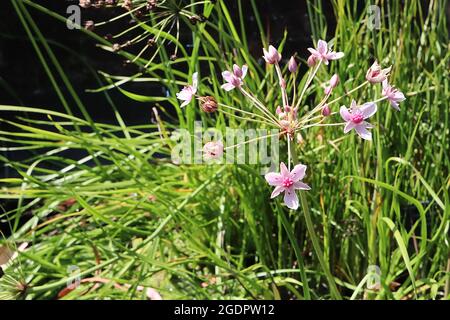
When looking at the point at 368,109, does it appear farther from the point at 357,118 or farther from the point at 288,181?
the point at 288,181

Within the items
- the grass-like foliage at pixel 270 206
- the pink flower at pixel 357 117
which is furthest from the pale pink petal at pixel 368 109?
the grass-like foliage at pixel 270 206

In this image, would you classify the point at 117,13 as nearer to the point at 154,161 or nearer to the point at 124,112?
the point at 124,112

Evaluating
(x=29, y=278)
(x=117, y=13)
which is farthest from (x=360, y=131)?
(x=117, y=13)

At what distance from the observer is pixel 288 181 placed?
0.95 m

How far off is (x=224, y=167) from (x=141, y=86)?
4.82 feet

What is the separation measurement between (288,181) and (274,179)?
22mm

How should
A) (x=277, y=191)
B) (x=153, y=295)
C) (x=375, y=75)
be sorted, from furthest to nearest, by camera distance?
(x=153, y=295) → (x=375, y=75) → (x=277, y=191)

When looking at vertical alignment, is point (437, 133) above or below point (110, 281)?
above

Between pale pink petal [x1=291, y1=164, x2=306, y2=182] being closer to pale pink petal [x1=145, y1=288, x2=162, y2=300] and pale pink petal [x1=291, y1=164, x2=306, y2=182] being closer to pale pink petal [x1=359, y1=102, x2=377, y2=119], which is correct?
pale pink petal [x1=359, y1=102, x2=377, y2=119]

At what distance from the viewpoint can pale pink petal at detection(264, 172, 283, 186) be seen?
3.08 feet

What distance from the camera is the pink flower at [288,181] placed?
0.94 metres

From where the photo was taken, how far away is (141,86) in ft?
10.3

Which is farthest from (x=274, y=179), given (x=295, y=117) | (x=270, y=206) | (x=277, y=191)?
(x=270, y=206)

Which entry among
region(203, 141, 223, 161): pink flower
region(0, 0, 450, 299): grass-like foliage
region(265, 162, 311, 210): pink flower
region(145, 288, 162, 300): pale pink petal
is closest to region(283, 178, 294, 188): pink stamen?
region(265, 162, 311, 210): pink flower
